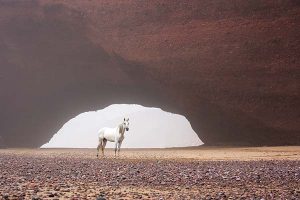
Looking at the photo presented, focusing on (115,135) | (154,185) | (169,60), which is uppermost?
(169,60)

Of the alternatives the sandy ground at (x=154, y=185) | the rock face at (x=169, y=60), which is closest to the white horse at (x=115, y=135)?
the sandy ground at (x=154, y=185)

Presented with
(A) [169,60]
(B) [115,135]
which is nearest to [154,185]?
(B) [115,135]

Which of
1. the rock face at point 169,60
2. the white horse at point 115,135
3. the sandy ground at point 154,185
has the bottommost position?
the sandy ground at point 154,185

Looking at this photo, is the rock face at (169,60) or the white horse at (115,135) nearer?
the white horse at (115,135)

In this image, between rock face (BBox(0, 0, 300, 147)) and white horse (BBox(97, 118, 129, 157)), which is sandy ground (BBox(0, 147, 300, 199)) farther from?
rock face (BBox(0, 0, 300, 147))

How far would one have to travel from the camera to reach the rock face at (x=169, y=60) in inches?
1427

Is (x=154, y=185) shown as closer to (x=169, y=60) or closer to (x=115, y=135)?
(x=115, y=135)

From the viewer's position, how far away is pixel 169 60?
3844 cm

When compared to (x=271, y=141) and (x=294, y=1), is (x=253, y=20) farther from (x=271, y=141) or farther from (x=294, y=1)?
(x=271, y=141)

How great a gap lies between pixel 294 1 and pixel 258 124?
958 cm

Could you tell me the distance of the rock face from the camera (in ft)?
119

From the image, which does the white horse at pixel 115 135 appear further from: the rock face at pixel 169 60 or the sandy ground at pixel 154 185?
the rock face at pixel 169 60

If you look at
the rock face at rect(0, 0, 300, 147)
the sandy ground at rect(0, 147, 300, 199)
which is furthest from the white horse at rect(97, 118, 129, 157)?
the rock face at rect(0, 0, 300, 147)

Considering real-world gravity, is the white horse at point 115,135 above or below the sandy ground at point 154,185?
above
